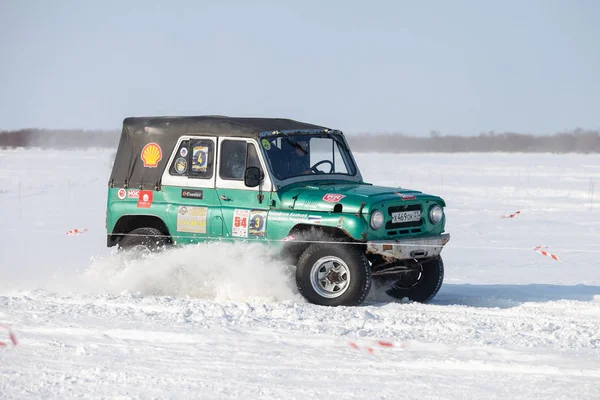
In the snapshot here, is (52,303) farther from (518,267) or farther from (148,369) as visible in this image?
(518,267)

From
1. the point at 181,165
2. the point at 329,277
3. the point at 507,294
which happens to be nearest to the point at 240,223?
the point at 181,165

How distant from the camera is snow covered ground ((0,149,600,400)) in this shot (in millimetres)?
6082

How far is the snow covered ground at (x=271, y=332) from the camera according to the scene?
239 inches

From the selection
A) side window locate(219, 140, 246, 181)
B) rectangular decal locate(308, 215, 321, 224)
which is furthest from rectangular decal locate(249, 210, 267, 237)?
rectangular decal locate(308, 215, 321, 224)

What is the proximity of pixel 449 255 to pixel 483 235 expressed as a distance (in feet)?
9.66

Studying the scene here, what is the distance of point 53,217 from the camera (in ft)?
72.0

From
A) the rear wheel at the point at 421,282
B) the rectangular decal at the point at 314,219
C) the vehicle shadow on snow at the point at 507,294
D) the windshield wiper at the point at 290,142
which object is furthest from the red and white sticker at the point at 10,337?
the vehicle shadow on snow at the point at 507,294

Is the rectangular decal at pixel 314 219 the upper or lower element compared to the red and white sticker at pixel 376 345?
upper

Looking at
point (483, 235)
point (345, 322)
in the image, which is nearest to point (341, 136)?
point (345, 322)

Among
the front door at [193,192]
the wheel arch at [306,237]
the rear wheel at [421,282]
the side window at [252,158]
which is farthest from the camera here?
the rear wheel at [421,282]

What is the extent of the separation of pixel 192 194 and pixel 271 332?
2832 mm

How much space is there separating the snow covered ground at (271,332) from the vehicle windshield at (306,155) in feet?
3.40

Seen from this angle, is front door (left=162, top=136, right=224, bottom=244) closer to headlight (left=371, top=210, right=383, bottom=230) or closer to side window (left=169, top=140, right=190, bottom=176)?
side window (left=169, top=140, right=190, bottom=176)

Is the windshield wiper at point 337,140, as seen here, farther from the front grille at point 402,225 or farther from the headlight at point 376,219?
the headlight at point 376,219
